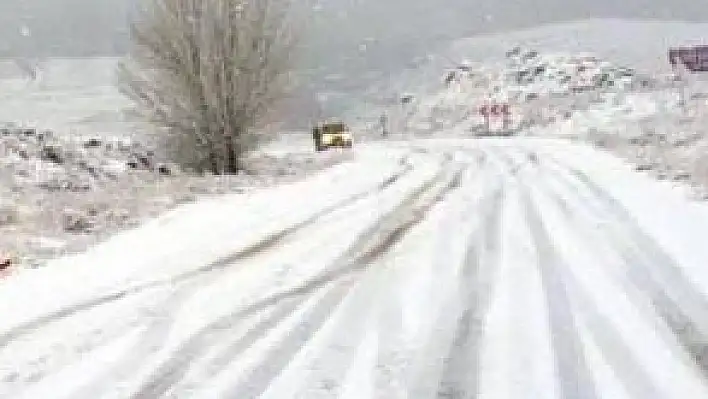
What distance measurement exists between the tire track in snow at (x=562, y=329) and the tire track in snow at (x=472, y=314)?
1.55 ft

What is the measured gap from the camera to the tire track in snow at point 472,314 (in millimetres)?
5270

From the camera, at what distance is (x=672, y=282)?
7547mm

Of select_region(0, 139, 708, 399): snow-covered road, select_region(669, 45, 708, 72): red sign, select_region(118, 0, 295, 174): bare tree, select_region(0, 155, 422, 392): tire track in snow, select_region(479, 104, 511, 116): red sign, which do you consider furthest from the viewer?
select_region(479, 104, 511, 116): red sign

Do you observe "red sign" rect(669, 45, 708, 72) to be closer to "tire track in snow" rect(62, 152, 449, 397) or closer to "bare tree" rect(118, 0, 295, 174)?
"bare tree" rect(118, 0, 295, 174)

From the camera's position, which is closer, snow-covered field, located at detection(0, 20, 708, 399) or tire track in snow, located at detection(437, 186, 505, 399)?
tire track in snow, located at detection(437, 186, 505, 399)

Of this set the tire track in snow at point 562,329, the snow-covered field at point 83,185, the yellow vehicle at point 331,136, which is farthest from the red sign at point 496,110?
the tire track in snow at point 562,329

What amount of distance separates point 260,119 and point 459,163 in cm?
667

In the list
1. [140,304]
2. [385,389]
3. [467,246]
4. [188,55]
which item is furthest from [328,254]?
[188,55]

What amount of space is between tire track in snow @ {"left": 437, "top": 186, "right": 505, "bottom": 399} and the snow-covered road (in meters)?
0.02

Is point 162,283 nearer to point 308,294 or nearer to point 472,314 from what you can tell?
point 308,294

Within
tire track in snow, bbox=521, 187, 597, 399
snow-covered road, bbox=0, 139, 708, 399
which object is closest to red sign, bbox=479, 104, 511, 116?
snow-covered road, bbox=0, 139, 708, 399

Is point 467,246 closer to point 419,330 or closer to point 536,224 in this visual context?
point 536,224

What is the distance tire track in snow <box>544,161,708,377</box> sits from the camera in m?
5.93

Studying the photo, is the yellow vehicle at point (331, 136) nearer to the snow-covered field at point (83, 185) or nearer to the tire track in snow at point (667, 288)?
the snow-covered field at point (83, 185)
